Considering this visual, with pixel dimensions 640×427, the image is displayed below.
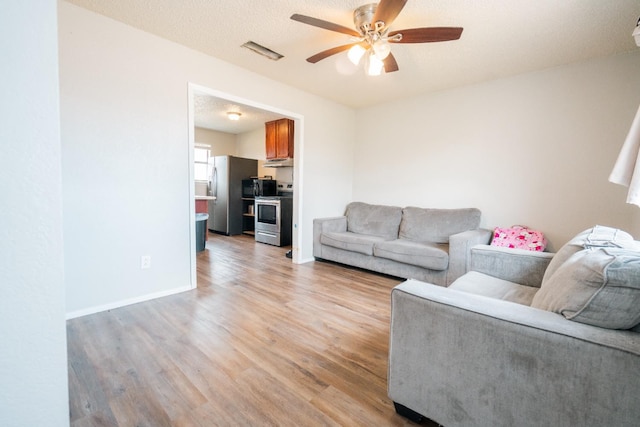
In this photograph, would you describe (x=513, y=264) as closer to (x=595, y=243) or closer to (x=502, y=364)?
(x=595, y=243)

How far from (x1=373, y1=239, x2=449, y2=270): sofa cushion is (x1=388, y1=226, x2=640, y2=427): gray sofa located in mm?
1610

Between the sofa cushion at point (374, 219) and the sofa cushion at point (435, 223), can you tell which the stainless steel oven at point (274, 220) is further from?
the sofa cushion at point (435, 223)

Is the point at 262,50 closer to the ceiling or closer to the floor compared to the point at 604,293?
closer to the ceiling

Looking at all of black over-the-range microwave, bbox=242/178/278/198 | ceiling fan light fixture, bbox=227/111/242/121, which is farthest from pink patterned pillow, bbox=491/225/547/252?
ceiling fan light fixture, bbox=227/111/242/121

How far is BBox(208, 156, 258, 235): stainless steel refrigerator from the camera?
6.05 m

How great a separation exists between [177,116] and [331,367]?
254cm

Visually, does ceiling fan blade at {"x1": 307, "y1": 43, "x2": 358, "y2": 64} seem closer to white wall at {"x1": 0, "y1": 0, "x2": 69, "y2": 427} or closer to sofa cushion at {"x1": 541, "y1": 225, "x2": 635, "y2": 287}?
white wall at {"x1": 0, "y1": 0, "x2": 69, "y2": 427}

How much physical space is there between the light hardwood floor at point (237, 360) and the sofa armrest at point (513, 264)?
888mm

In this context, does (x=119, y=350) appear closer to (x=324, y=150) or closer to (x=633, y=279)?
(x=633, y=279)

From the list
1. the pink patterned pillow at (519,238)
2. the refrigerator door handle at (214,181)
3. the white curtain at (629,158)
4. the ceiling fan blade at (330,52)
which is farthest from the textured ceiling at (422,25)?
the refrigerator door handle at (214,181)

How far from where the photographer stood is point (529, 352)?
96cm

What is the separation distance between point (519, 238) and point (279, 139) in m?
4.03

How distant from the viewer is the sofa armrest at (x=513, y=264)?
6.44 feet

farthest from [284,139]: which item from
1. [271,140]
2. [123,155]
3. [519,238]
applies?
[519,238]
